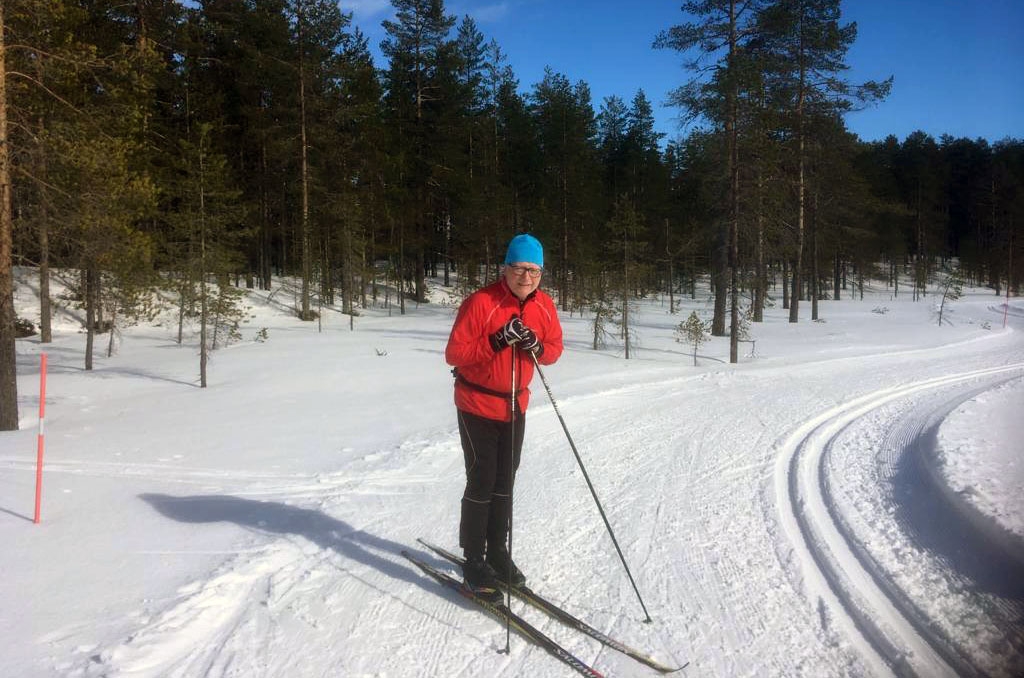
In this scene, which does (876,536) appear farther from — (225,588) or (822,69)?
(822,69)

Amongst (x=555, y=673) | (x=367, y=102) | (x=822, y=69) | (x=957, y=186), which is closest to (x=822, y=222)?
(x=822, y=69)

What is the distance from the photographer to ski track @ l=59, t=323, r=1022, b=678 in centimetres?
318

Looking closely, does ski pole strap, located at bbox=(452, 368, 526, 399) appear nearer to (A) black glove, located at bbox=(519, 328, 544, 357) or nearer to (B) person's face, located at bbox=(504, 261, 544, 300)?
(A) black glove, located at bbox=(519, 328, 544, 357)

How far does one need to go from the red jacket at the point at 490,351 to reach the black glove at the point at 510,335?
0.16ft

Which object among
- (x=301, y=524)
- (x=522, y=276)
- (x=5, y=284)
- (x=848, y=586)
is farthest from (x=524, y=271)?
(x=5, y=284)

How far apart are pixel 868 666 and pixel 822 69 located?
2684 cm

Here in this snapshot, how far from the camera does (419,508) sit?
18.3ft

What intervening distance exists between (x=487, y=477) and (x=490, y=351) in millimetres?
807

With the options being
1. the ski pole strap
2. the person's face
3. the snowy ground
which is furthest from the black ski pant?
the person's face

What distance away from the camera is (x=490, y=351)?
3602mm

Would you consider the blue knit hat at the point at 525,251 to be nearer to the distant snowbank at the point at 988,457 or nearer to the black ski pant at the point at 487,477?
the black ski pant at the point at 487,477

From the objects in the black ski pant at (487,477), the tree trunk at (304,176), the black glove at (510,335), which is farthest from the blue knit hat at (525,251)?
the tree trunk at (304,176)

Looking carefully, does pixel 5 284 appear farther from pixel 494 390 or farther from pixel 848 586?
pixel 848 586

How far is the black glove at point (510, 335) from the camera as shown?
11.6 ft
